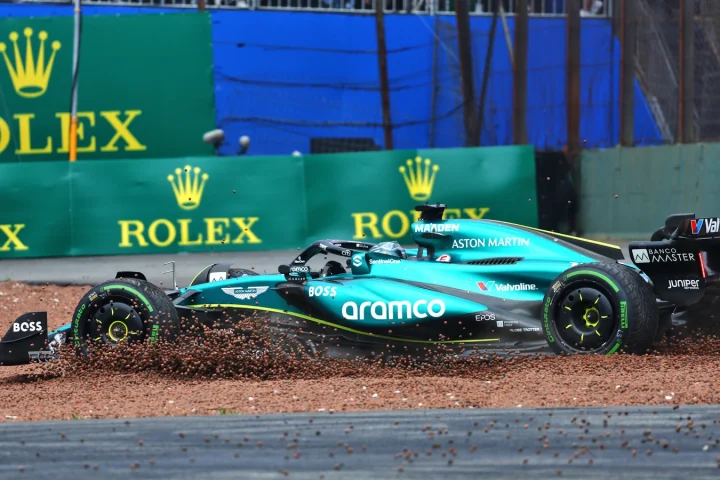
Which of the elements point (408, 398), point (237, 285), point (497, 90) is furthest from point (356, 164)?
point (408, 398)

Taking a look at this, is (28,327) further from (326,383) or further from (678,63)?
(678,63)

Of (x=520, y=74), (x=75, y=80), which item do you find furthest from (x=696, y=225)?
(x=75, y=80)

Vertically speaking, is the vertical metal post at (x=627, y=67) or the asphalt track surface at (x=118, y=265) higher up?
the vertical metal post at (x=627, y=67)

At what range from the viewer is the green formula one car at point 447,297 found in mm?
7066

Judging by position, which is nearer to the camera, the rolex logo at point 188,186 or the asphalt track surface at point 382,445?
the asphalt track surface at point 382,445

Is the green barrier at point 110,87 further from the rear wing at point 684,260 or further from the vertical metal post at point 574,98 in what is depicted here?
the rear wing at point 684,260

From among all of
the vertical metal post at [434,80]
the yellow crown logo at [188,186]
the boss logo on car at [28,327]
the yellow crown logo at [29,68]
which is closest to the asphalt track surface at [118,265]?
the yellow crown logo at [188,186]

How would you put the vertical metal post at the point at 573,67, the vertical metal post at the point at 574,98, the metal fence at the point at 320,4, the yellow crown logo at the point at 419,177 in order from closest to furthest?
the yellow crown logo at the point at 419,177 → the vertical metal post at the point at 574,98 → the vertical metal post at the point at 573,67 → the metal fence at the point at 320,4

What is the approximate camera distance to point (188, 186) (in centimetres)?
1367

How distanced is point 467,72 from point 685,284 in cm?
963

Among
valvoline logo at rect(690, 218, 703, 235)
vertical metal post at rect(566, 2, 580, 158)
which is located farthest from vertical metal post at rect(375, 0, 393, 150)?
valvoline logo at rect(690, 218, 703, 235)

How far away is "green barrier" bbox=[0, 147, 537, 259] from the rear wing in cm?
650

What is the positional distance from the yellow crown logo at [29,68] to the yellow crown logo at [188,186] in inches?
166

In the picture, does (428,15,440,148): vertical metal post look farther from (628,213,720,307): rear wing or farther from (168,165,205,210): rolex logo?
(628,213,720,307): rear wing
